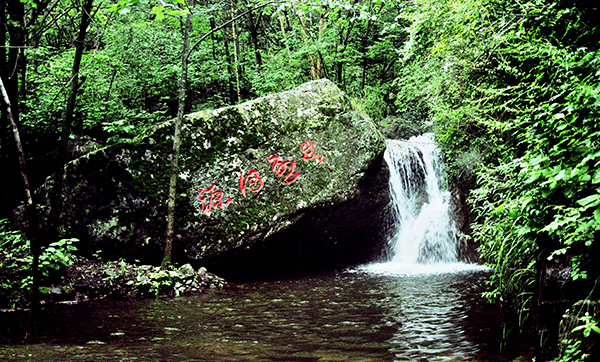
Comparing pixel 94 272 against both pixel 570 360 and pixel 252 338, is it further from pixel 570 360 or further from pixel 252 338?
pixel 570 360

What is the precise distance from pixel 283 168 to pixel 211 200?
162 centimetres

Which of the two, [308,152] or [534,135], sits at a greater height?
[308,152]

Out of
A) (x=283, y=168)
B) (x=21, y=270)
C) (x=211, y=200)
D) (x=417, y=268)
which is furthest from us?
(x=417, y=268)

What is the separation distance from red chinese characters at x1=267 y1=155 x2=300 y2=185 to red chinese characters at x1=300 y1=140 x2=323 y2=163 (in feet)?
1.17

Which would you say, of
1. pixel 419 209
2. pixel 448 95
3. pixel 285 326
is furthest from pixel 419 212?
→ pixel 285 326

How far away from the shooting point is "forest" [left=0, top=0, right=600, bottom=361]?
326 cm

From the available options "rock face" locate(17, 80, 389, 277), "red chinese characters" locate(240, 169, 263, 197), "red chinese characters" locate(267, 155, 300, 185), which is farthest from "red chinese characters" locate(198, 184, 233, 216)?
"red chinese characters" locate(267, 155, 300, 185)

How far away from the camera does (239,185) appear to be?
7848mm

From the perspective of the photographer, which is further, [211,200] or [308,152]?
[308,152]

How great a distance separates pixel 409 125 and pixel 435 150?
3.54 m

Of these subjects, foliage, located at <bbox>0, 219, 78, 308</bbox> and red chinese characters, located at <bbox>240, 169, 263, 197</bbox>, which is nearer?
foliage, located at <bbox>0, 219, 78, 308</bbox>

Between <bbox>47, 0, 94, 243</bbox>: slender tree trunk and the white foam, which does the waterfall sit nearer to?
the white foam

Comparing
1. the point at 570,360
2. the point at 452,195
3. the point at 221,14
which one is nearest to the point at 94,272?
the point at 570,360

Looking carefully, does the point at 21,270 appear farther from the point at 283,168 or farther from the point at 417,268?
the point at 417,268
